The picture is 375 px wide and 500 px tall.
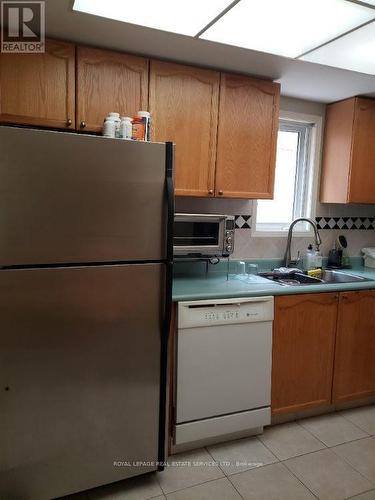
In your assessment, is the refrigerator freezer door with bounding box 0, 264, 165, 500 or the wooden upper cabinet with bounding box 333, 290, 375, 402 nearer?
the refrigerator freezer door with bounding box 0, 264, 165, 500

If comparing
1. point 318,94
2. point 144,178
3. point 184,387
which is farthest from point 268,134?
point 184,387

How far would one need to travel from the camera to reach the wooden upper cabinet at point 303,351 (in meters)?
2.18

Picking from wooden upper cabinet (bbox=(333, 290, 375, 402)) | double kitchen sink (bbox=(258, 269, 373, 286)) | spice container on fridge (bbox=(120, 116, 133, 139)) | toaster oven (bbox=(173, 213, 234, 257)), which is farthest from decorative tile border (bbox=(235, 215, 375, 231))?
spice container on fridge (bbox=(120, 116, 133, 139))

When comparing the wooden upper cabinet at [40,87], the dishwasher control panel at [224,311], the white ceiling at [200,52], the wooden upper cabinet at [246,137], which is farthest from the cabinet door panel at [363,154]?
the wooden upper cabinet at [40,87]

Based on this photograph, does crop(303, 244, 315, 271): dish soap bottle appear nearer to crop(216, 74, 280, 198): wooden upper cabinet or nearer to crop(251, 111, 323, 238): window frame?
crop(251, 111, 323, 238): window frame

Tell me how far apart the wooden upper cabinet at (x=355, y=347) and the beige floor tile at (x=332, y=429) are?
14 centimetres

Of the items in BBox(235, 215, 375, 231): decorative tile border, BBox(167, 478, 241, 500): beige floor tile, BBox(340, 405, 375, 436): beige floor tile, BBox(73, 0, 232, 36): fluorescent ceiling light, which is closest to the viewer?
BBox(73, 0, 232, 36): fluorescent ceiling light

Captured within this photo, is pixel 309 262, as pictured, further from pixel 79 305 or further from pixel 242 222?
pixel 79 305

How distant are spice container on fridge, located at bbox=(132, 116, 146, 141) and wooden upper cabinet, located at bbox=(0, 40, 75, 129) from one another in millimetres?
348

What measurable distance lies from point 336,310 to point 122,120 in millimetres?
1700

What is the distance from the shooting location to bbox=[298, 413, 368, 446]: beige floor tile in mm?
2176

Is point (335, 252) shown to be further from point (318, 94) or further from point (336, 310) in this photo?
point (318, 94)

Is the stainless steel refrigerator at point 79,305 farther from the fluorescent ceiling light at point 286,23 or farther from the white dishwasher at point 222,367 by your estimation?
the fluorescent ceiling light at point 286,23

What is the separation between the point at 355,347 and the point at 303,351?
0.42 meters
